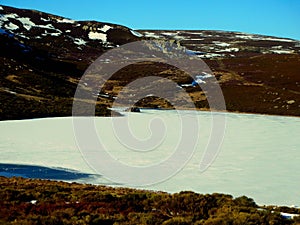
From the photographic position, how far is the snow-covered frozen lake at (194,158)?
1881 cm

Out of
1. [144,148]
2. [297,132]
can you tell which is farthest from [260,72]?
[144,148]

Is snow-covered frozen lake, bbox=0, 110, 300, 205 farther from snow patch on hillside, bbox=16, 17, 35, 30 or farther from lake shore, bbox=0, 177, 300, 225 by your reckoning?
snow patch on hillside, bbox=16, 17, 35, 30

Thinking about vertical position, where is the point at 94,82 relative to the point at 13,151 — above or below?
above

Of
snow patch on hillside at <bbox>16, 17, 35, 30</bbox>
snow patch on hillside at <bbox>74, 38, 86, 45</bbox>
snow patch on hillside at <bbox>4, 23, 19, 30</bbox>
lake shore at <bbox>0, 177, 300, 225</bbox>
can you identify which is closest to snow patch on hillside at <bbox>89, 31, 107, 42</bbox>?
snow patch on hillside at <bbox>74, 38, 86, 45</bbox>

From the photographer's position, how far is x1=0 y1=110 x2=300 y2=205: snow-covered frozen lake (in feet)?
61.7

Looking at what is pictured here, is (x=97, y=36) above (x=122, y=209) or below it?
above

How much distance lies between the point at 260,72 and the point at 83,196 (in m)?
84.0

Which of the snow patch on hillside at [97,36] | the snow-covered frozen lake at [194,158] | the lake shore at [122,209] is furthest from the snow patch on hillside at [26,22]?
the lake shore at [122,209]

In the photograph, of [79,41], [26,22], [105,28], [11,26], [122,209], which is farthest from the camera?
[105,28]

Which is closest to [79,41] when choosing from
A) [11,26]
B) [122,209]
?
[11,26]

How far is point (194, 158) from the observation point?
25734 mm

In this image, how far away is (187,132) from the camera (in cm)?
3850

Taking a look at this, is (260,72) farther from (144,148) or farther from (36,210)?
(36,210)

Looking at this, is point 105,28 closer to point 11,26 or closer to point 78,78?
point 11,26
